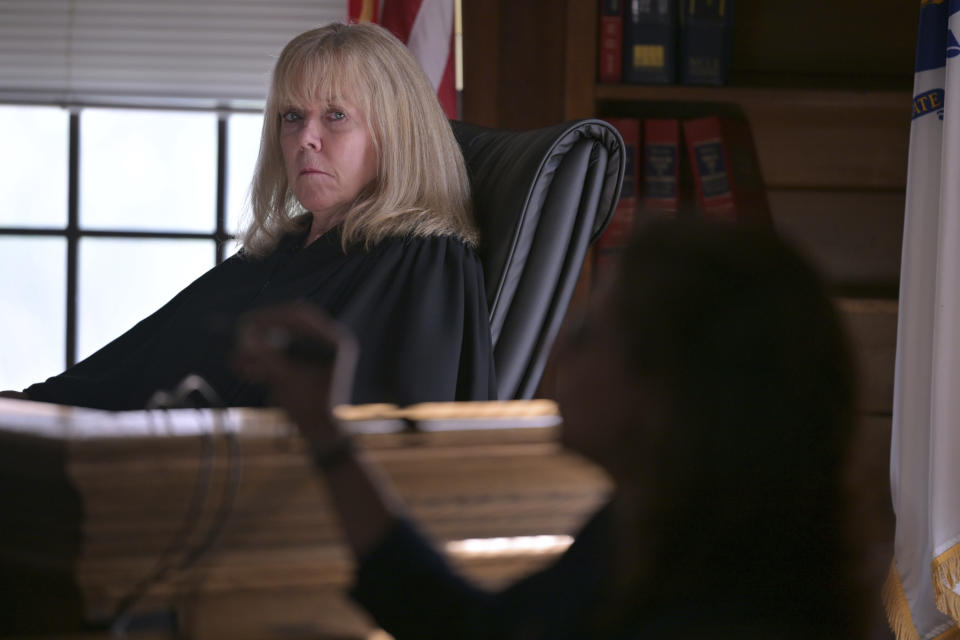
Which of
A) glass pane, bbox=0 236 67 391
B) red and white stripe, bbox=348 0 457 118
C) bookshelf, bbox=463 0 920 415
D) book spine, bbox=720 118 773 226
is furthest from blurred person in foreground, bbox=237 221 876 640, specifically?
glass pane, bbox=0 236 67 391

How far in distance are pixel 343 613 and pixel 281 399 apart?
9cm

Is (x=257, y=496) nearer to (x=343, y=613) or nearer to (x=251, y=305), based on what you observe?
(x=343, y=613)

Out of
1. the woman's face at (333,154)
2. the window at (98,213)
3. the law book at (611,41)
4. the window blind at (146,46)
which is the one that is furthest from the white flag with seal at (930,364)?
the window at (98,213)

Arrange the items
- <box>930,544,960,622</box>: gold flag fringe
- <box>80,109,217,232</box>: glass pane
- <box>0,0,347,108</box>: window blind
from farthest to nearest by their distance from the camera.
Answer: <box>80,109,217,232</box>: glass pane < <box>0,0,347,108</box>: window blind < <box>930,544,960,622</box>: gold flag fringe

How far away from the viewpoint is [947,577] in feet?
5.45

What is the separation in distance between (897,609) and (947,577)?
0.47 ft

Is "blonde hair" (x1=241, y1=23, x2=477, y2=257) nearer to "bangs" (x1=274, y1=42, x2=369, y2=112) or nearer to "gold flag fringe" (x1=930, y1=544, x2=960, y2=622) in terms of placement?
"bangs" (x1=274, y1=42, x2=369, y2=112)

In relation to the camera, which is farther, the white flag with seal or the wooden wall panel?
the wooden wall panel

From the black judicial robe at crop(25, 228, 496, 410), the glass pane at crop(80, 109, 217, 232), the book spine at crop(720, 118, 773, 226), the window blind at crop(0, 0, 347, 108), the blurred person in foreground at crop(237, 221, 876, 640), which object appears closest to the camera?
the blurred person in foreground at crop(237, 221, 876, 640)

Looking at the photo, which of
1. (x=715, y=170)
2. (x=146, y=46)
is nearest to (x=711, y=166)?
(x=715, y=170)

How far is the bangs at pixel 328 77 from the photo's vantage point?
1.47 meters

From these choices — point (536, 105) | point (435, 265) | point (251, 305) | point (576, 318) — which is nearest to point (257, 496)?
point (576, 318)

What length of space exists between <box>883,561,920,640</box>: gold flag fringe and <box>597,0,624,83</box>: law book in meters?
1.25

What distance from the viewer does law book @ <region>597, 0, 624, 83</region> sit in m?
2.26
